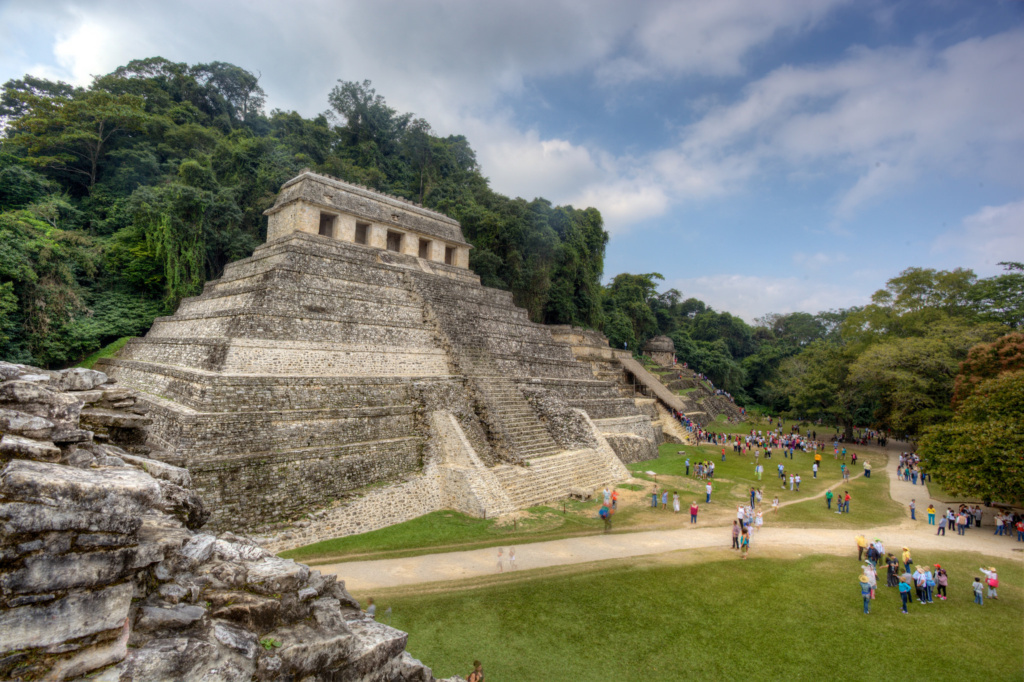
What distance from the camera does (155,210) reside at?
20.1m

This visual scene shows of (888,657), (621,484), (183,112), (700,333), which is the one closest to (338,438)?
(621,484)

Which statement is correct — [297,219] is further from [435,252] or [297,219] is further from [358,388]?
[358,388]

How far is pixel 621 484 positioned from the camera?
57.3 feet

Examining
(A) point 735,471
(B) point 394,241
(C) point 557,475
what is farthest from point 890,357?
(B) point 394,241

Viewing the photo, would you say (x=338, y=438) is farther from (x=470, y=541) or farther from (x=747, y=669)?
(x=747, y=669)

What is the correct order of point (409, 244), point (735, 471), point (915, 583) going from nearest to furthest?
point (915, 583) → point (735, 471) → point (409, 244)

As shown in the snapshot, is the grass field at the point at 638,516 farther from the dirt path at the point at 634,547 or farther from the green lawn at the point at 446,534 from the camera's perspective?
the dirt path at the point at 634,547

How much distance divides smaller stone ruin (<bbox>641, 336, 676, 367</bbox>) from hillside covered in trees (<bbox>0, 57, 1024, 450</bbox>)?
33.2 feet

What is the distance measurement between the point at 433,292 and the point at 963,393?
22.9 meters

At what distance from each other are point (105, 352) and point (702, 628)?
70.6 ft

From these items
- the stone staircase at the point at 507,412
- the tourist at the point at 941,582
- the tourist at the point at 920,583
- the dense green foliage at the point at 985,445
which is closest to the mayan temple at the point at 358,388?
the stone staircase at the point at 507,412

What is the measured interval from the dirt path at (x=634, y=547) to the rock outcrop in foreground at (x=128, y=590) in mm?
5225

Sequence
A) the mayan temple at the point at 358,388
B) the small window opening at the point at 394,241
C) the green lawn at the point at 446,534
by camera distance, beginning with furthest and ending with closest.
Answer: the small window opening at the point at 394,241 < the mayan temple at the point at 358,388 < the green lawn at the point at 446,534

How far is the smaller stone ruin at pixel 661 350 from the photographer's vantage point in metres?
46.4
